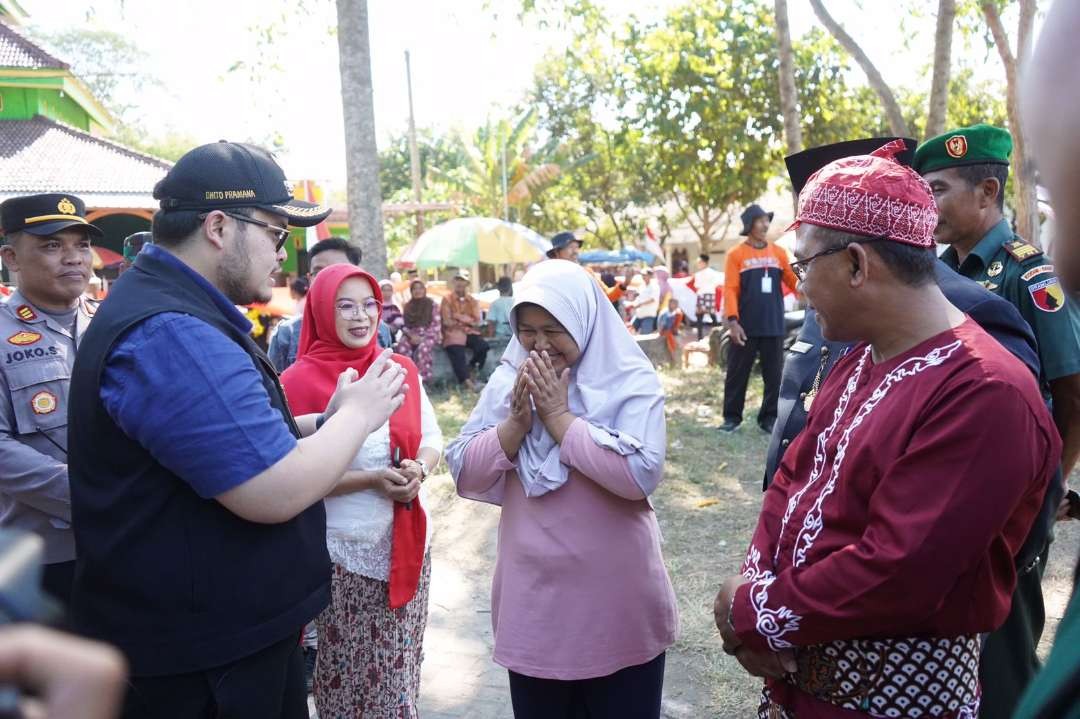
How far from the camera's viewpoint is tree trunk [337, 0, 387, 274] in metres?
8.22

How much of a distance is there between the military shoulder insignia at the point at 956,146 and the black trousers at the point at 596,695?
6.60ft

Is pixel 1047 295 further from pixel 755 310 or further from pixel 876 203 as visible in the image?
pixel 755 310

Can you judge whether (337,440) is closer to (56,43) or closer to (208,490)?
(208,490)

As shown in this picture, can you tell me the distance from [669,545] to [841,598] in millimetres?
3946

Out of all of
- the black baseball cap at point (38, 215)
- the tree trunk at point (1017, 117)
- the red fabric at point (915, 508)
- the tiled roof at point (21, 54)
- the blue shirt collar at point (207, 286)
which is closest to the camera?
the red fabric at point (915, 508)

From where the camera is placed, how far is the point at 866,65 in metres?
10.4

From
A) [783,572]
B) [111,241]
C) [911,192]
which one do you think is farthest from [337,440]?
[111,241]

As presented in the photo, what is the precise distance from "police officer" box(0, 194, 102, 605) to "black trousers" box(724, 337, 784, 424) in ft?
20.2

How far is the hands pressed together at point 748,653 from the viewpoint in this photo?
6.24 ft

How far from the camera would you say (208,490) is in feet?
5.93

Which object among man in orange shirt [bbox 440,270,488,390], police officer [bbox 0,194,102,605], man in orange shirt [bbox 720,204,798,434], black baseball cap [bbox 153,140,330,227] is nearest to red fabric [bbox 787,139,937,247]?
black baseball cap [bbox 153,140,330,227]

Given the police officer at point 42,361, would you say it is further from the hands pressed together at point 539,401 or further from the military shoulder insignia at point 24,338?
the hands pressed together at point 539,401

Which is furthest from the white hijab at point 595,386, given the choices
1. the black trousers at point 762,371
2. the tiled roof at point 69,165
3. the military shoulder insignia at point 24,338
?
the tiled roof at point 69,165

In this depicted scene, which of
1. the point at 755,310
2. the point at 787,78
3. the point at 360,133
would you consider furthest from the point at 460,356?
the point at 787,78
